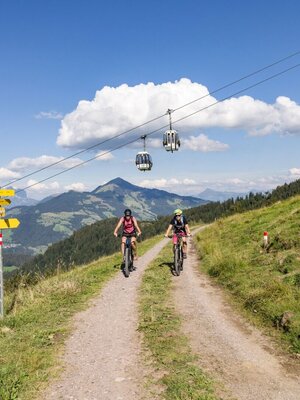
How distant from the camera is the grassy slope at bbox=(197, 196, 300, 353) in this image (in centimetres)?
1009

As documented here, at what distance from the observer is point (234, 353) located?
8.30m

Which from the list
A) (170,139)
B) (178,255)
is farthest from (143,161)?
(178,255)

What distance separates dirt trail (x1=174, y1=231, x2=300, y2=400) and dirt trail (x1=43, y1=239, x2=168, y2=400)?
4.98 feet

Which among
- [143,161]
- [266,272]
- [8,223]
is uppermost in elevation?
[143,161]

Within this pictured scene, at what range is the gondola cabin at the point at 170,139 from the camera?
24453mm

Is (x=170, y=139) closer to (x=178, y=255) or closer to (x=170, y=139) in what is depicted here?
(x=170, y=139)

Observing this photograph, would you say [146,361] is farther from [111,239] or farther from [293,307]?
[111,239]

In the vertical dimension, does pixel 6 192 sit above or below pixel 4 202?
above

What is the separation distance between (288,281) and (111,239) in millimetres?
177735

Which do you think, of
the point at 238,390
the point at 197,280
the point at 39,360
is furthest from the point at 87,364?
the point at 197,280

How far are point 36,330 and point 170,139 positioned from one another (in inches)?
666

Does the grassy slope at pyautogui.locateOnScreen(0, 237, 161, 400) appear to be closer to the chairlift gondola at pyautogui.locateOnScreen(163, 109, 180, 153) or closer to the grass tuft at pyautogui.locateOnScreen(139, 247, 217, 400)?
the grass tuft at pyautogui.locateOnScreen(139, 247, 217, 400)

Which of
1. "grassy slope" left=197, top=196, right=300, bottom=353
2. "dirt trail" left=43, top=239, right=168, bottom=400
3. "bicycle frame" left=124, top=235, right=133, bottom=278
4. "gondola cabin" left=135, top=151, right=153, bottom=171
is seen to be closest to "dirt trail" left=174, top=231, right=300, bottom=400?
"grassy slope" left=197, top=196, right=300, bottom=353

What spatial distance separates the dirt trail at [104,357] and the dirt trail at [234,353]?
4.98ft
